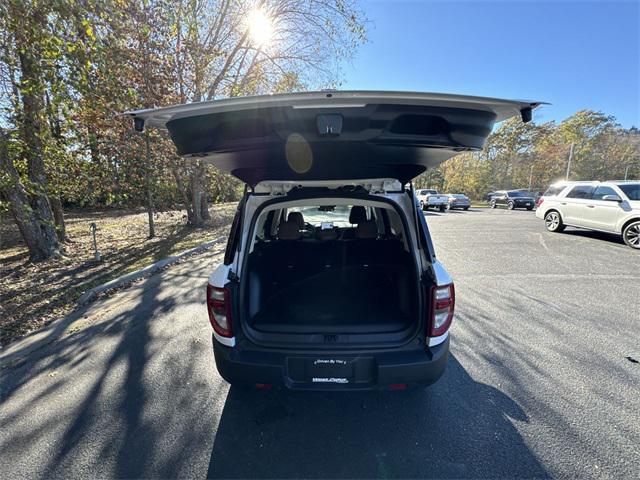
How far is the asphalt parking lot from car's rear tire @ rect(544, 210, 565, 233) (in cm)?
721

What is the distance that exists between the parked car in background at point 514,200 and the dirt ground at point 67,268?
A: 2150 centimetres

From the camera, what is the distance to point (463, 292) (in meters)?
4.59

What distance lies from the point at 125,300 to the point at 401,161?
4475 millimetres

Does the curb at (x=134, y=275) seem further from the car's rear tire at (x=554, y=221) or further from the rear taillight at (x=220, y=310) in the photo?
the car's rear tire at (x=554, y=221)

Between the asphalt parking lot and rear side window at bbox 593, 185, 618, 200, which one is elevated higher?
rear side window at bbox 593, 185, 618, 200

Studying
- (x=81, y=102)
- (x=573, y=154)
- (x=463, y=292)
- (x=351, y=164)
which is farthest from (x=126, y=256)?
(x=573, y=154)

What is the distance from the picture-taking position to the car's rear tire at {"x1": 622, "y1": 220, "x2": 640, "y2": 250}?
724 centimetres

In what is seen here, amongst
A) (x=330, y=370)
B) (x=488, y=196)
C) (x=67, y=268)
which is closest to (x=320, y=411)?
(x=330, y=370)

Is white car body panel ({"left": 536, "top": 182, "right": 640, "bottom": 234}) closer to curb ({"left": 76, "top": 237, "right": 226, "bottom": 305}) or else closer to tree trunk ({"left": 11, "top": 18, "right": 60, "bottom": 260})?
curb ({"left": 76, "top": 237, "right": 226, "bottom": 305})

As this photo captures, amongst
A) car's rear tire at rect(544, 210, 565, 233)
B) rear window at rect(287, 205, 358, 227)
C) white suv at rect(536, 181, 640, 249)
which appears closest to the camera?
rear window at rect(287, 205, 358, 227)

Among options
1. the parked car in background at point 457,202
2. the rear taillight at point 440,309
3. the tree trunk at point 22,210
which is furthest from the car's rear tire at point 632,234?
the parked car in background at point 457,202

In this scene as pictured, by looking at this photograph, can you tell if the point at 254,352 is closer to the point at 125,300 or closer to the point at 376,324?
the point at 376,324

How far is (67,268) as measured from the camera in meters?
5.84

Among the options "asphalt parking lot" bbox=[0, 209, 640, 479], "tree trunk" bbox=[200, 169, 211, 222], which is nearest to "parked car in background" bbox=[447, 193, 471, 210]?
"tree trunk" bbox=[200, 169, 211, 222]
